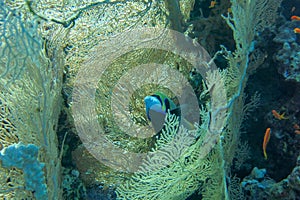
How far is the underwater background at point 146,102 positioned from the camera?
8.89 feet

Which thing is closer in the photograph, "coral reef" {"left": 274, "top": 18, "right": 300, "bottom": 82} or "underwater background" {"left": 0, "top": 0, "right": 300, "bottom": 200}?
"underwater background" {"left": 0, "top": 0, "right": 300, "bottom": 200}

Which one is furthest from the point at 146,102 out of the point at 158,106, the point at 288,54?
the point at 288,54

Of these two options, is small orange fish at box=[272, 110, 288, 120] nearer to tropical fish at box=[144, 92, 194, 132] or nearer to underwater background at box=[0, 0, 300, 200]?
underwater background at box=[0, 0, 300, 200]

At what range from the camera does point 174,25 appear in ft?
13.0

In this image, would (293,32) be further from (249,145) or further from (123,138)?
(123,138)

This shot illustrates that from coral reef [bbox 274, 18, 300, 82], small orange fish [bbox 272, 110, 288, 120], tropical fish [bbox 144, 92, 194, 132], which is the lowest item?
small orange fish [bbox 272, 110, 288, 120]

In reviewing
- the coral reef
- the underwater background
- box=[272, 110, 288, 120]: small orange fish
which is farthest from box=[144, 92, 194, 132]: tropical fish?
the coral reef

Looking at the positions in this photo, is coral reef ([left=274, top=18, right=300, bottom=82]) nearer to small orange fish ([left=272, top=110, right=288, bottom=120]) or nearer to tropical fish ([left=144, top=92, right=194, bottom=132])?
small orange fish ([left=272, top=110, right=288, bottom=120])

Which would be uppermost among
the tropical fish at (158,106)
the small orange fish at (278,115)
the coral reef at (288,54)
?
the coral reef at (288,54)

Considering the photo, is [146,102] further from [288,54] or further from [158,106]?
[288,54]

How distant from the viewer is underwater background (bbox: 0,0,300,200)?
8.89 ft

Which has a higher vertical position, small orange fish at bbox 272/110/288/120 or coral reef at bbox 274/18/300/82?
coral reef at bbox 274/18/300/82

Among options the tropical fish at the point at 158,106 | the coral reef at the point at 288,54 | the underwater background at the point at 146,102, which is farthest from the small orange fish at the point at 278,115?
the tropical fish at the point at 158,106

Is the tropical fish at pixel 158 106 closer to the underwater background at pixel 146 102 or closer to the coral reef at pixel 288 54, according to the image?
the underwater background at pixel 146 102
